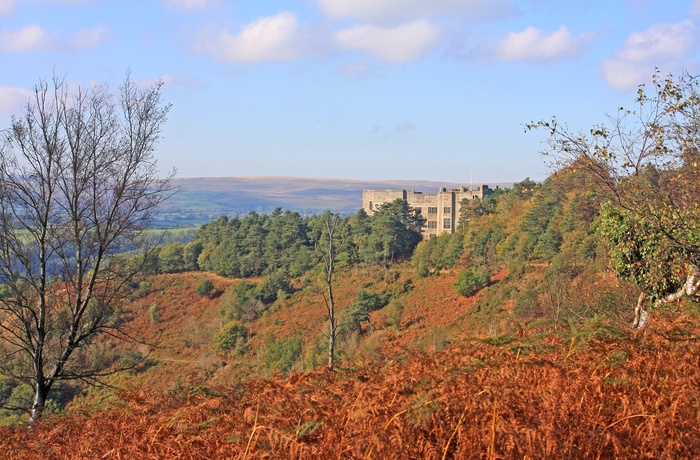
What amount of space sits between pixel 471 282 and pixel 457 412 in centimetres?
3538

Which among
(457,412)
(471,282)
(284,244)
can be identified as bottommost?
(471,282)

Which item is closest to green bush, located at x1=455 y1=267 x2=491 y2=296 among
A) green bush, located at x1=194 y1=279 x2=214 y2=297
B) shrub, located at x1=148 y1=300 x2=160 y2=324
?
green bush, located at x1=194 y1=279 x2=214 y2=297

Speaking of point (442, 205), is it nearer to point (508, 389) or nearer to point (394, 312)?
point (394, 312)

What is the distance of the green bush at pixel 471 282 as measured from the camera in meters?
38.1

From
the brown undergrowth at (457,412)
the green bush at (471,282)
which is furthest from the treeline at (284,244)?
the brown undergrowth at (457,412)

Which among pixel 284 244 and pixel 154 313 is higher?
pixel 284 244

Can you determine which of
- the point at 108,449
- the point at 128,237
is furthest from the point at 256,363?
the point at 108,449

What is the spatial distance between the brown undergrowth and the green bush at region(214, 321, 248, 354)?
33904 mm

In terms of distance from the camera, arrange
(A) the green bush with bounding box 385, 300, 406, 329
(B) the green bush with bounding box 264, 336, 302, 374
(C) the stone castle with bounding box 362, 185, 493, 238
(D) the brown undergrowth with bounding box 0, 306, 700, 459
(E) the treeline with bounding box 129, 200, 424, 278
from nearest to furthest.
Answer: (D) the brown undergrowth with bounding box 0, 306, 700, 459 < (B) the green bush with bounding box 264, 336, 302, 374 < (A) the green bush with bounding box 385, 300, 406, 329 < (E) the treeline with bounding box 129, 200, 424, 278 < (C) the stone castle with bounding box 362, 185, 493, 238

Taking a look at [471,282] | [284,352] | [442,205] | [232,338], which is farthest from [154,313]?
[442,205]

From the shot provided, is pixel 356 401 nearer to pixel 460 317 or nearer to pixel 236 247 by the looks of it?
pixel 460 317

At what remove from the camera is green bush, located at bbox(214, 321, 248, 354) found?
126 ft

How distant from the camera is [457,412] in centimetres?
341

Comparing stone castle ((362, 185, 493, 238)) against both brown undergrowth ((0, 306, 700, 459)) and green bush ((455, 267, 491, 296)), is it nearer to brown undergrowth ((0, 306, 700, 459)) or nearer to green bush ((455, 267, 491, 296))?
green bush ((455, 267, 491, 296))
